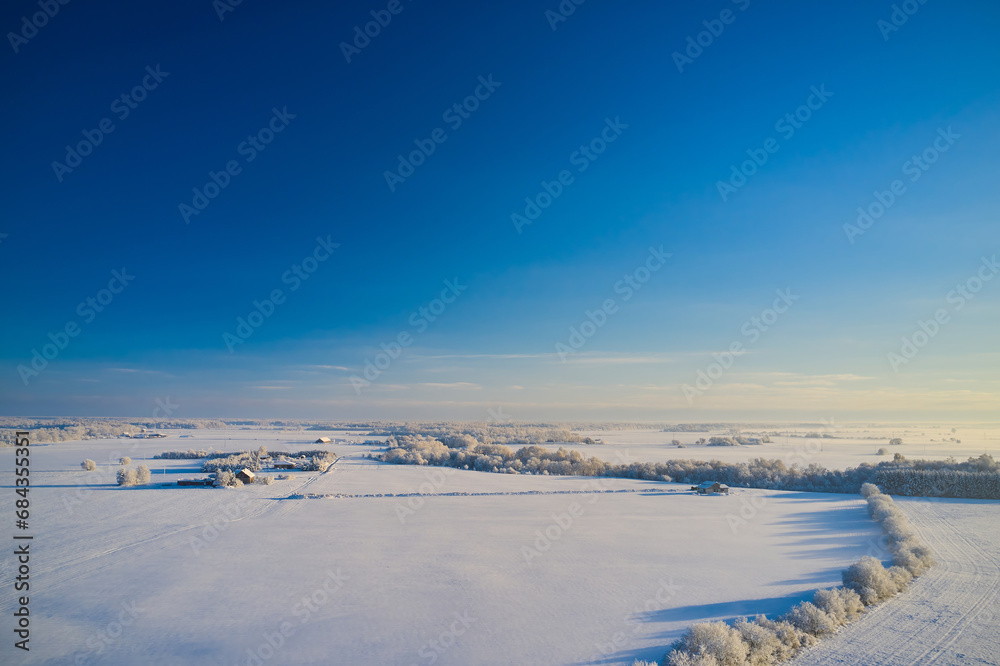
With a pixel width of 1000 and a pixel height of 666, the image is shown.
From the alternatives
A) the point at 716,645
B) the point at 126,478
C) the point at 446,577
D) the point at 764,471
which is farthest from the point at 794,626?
the point at 126,478

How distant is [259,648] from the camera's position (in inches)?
329

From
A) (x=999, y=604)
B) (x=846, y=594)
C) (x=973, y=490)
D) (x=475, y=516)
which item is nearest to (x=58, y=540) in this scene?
(x=475, y=516)

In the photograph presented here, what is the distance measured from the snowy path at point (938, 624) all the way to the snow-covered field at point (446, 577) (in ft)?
0.19

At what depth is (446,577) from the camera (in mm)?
12344

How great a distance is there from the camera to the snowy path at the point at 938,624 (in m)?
8.47

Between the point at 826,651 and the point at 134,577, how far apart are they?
14.7 metres

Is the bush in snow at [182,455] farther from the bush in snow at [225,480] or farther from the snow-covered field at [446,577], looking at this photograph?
the snow-covered field at [446,577]

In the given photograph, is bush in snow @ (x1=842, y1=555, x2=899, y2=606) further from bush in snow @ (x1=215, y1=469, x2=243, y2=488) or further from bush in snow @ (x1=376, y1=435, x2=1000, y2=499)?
bush in snow @ (x1=215, y1=469, x2=243, y2=488)

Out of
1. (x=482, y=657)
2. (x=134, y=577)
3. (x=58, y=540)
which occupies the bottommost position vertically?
(x=482, y=657)

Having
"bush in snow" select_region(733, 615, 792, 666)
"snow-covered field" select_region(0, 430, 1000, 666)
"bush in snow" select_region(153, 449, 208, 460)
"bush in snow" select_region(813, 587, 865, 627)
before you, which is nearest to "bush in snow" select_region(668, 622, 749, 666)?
"bush in snow" select_region(733, 615, 792, 666)

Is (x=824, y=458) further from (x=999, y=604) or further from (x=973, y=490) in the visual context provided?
(x=999, y=604)

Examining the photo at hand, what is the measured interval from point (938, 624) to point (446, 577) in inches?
403

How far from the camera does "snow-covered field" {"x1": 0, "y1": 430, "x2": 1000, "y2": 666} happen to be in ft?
28.3

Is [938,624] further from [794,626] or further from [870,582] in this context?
[794,626]
